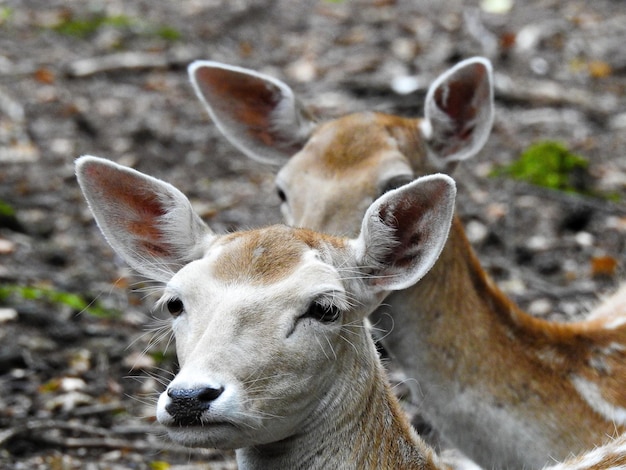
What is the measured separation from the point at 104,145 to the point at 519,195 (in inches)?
131

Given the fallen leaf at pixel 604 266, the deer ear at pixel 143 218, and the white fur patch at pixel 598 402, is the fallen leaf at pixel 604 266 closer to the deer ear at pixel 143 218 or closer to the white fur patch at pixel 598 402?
the white fur patch at pixel 598 402

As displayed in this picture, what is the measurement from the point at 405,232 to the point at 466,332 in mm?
1267

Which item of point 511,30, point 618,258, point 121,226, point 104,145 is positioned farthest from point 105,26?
point 121,226

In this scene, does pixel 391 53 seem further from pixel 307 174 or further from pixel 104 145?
pixel 307 174

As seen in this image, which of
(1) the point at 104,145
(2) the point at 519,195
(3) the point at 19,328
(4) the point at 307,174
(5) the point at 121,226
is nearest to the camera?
(5) the point at 121,226

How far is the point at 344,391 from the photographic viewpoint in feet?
10.5

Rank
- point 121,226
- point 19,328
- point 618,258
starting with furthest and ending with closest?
point 618,258
point 19,328
point 121,226

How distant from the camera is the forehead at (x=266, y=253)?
10.1ft

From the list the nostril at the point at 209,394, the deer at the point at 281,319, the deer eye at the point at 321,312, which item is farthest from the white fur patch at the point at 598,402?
the nostril at the point at 209,394

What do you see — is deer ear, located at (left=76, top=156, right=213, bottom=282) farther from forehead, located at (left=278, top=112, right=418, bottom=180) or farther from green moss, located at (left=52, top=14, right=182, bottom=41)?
green moss, located at (left=52, top=14, right=182, bottom=41)

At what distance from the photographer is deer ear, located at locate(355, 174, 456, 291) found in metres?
3.24

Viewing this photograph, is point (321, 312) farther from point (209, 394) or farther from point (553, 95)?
point (553, 95)

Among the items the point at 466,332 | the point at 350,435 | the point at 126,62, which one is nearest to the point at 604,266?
the point at 466,332

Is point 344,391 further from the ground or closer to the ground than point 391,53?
further from the ground
